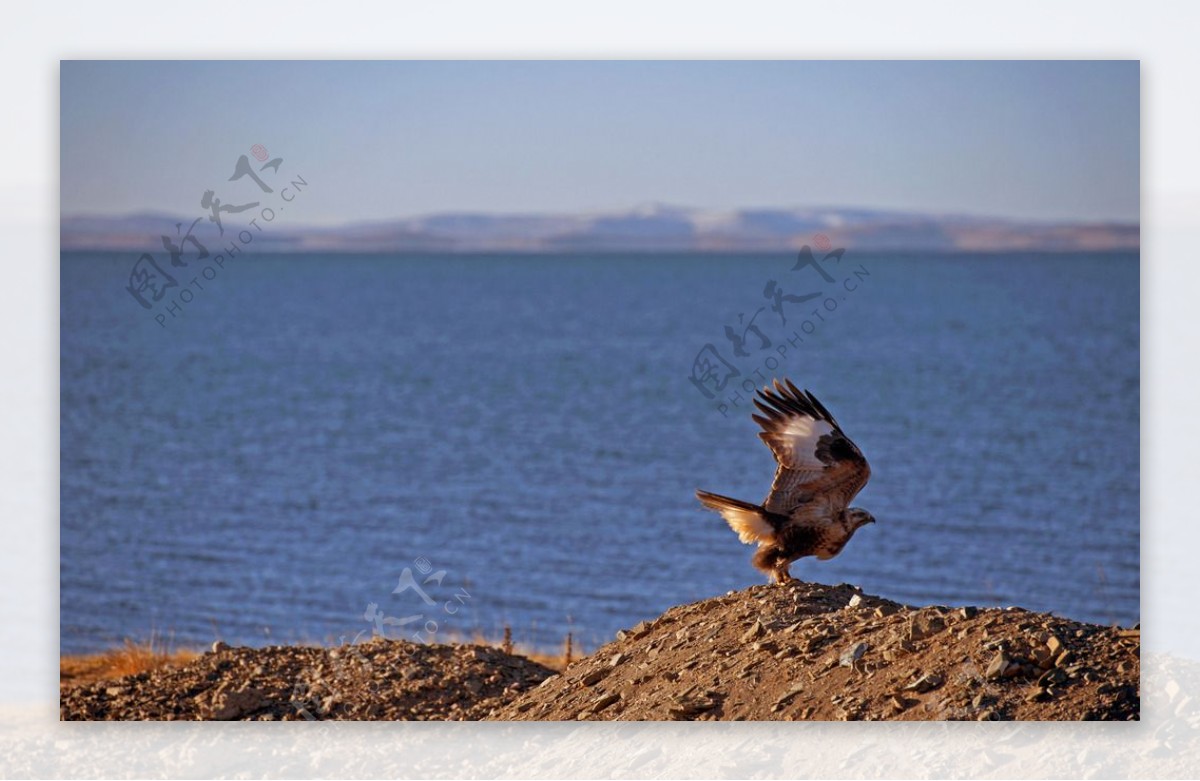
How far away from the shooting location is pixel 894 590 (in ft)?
41.4

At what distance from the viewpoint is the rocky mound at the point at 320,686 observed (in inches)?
276

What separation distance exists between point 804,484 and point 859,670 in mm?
886

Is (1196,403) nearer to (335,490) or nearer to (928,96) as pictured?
(928,96)

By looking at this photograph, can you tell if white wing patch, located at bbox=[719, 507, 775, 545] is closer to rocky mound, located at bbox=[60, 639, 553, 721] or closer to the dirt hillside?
the dirt hillside

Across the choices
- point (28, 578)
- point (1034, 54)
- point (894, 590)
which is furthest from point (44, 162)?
point (894, 590)

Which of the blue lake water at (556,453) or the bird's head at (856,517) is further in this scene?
the blue lake water at (556,453)

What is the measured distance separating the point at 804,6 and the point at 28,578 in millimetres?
4438

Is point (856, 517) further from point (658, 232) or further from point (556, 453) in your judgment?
point (556, 453)

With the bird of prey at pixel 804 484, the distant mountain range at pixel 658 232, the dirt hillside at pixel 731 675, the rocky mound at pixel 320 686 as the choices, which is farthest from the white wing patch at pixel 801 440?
the distant mountain range at pixel 658 232

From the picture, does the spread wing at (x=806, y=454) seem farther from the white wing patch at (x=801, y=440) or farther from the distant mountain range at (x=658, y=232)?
the distant mountain range at (x=658, y=232)

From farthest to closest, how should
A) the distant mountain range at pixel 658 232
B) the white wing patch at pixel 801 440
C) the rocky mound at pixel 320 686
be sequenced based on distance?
1. the distant mountain range at pixel 658 232
2. the rocky mound at pixel 320 686
3. the white wing patch at pixel 801 440

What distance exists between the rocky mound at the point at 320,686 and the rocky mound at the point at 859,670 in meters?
0.38

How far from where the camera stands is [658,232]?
1574cm

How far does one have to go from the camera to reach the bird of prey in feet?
22.4
